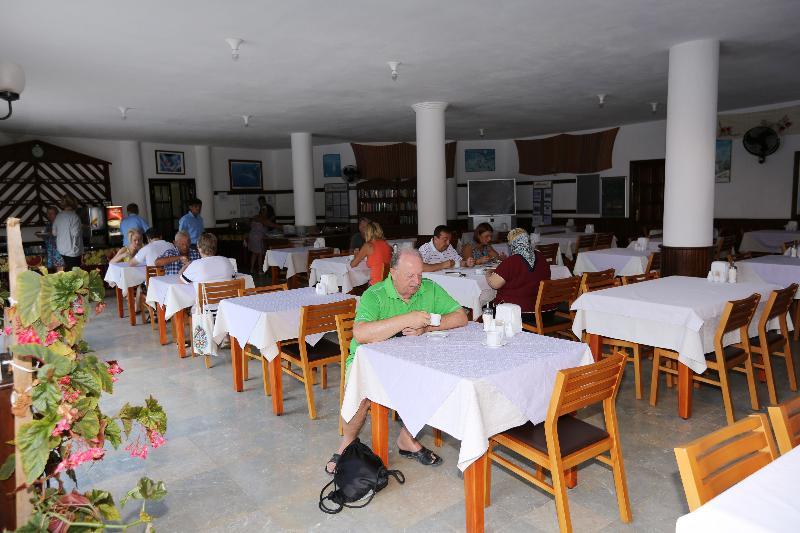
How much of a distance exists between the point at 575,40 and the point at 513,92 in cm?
222

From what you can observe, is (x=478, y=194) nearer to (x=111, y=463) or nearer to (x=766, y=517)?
(x=111, y=463)

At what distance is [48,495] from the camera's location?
1.78 meters

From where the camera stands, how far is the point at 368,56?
5.25m

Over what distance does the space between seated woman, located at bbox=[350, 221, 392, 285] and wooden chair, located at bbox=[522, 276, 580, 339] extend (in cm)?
162

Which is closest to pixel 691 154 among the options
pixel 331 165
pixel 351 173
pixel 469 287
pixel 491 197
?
pixel 469 287

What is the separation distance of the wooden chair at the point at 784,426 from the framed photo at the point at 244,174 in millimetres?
12894

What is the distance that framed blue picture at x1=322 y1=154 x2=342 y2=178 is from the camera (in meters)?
13.2

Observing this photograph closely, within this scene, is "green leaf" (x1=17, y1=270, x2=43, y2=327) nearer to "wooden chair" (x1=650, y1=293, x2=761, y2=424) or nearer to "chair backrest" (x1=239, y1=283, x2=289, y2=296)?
"chair backrest" (x1=239, y1=283, x2=289, y2=296)

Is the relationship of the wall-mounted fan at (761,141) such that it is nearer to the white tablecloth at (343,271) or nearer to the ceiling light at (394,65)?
the ceiling light at (394,65)

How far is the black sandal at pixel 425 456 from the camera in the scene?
9.77 ft

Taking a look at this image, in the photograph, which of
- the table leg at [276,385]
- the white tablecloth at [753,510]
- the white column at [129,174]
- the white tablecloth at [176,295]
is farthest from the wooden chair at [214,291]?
the white column at [129,174]

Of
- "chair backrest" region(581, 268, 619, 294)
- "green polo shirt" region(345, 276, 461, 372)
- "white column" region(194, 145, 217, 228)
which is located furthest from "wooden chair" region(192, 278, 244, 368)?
"white column" region(194, 145, 217, 228)

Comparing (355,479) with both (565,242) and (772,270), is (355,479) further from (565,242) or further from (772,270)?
(565,242)

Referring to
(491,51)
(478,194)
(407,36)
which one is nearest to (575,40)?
(491,51)
